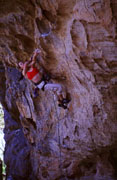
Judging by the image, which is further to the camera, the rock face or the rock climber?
the rock climber

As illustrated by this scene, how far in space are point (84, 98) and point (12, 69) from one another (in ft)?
12.6

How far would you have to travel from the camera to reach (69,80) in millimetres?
6820

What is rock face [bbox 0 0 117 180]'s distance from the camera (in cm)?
563

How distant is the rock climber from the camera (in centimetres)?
658

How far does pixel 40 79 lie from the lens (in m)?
6.73

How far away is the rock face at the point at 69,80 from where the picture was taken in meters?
5.63

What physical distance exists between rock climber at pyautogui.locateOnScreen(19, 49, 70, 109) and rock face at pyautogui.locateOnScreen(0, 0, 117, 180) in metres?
0.25

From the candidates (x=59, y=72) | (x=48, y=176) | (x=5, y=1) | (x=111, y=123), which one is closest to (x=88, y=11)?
(x=59, y=72)

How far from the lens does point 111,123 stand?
6.43m

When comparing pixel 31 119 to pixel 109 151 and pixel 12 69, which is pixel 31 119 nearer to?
pixel 12 69

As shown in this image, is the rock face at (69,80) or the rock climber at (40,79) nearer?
the rock face at (69,80)

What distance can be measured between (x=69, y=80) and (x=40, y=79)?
2.77 feet

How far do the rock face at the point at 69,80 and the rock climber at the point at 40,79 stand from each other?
25cm

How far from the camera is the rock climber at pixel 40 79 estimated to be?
6.58m
